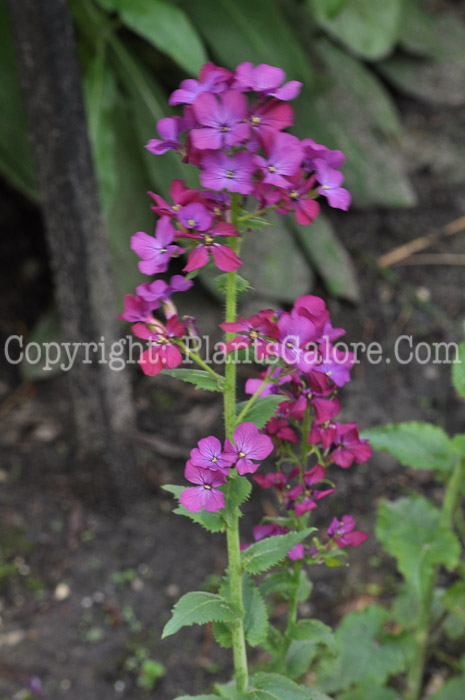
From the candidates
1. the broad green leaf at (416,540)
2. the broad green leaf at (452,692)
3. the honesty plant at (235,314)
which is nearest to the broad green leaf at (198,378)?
the honesty plant at (235,314)

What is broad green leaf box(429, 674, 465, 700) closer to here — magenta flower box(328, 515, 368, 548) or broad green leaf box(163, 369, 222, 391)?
magenta flower box(328, 515, 368, 548)

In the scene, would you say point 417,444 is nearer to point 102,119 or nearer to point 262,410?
point 262,410

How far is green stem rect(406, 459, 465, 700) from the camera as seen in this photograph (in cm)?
149

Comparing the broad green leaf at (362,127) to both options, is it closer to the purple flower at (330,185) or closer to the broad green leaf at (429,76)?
the broad green leaf at (429,76)

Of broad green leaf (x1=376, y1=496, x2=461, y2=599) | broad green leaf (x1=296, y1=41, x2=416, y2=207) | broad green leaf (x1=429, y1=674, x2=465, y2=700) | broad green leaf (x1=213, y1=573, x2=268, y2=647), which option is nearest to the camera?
broad green leaf (x1=213, y1=573, x2=268, y2=647)

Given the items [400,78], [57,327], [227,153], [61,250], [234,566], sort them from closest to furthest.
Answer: [227,153]
[234,566]
[61,250]
[57,327]
[400,78]

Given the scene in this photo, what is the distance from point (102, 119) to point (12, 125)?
313 mm

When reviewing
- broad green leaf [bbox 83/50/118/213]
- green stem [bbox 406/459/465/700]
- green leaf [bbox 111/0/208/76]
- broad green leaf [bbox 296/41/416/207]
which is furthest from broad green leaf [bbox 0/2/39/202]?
green stem [bbox 406/459/465/700]

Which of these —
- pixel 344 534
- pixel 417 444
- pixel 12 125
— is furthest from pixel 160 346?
pixel 12 125

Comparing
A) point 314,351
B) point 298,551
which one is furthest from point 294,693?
point 314,351

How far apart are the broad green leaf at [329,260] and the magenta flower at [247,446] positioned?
193cm

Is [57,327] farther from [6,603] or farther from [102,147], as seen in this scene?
[6,603]

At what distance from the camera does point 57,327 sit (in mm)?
2695

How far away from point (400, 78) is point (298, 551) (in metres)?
2.81
